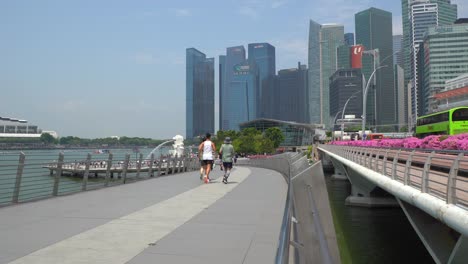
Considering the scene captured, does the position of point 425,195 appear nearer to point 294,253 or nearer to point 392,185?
point 392,185

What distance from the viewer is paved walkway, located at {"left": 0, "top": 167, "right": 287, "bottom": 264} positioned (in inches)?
207

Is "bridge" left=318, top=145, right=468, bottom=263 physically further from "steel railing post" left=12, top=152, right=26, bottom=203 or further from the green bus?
the green bus

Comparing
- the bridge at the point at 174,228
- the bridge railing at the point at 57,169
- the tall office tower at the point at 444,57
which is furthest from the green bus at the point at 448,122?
Result: the tall office tower at the point at 444,57

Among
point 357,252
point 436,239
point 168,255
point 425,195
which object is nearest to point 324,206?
point 168,255

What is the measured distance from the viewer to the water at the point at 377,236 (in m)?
15.6

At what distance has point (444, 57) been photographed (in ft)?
458

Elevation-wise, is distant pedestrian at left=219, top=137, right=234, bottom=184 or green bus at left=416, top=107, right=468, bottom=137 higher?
green bus at left=416, top=107, right=468, bottom=137

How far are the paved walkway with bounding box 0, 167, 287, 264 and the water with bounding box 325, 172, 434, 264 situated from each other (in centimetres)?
703

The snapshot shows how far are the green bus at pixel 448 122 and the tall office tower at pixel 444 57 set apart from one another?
100850 mm

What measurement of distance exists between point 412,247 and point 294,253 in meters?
15.8

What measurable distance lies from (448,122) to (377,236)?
60.8 ft

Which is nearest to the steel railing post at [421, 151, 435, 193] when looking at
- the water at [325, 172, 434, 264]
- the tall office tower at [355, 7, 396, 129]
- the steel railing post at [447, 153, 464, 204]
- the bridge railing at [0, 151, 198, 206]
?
the steel railing post at [447, 153, 464, 204]

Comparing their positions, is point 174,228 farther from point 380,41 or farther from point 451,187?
point 380,41

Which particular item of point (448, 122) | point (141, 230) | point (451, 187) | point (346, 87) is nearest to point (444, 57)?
point (346, 87)
